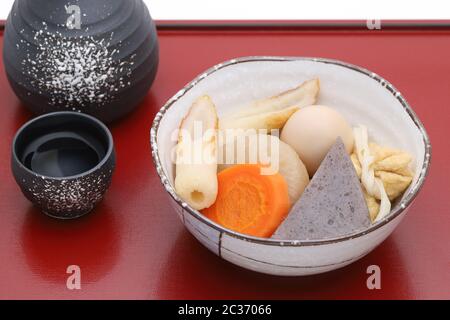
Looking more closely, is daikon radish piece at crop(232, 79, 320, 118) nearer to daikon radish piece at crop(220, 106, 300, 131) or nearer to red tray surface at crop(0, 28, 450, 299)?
daikon radish piece at crop(220, 106, 300, 131)

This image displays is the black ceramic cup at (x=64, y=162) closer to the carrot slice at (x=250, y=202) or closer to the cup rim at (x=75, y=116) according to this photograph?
the cup rim at (x=75, y=116)

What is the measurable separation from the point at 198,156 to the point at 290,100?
0.50 ft

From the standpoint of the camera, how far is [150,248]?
1.03 meters

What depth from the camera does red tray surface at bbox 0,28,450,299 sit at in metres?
0.99

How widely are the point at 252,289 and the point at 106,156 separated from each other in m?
0.22

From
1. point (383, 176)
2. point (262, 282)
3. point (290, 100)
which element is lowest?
point (262, 282)

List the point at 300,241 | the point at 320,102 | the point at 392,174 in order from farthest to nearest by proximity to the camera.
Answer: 1. the point at 320,102
2. the point at 392,174
3. the point at 300,241

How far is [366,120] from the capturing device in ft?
3.57

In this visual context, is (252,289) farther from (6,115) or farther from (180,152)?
(6,115)

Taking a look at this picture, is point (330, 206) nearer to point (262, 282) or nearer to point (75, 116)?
point (262, 282)

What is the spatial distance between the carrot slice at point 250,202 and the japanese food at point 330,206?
2 centimetres

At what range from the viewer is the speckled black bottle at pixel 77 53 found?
3.58 ft

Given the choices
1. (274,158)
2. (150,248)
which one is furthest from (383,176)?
(150,248)

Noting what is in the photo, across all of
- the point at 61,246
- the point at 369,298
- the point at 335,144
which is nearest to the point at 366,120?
the point at 335,144
